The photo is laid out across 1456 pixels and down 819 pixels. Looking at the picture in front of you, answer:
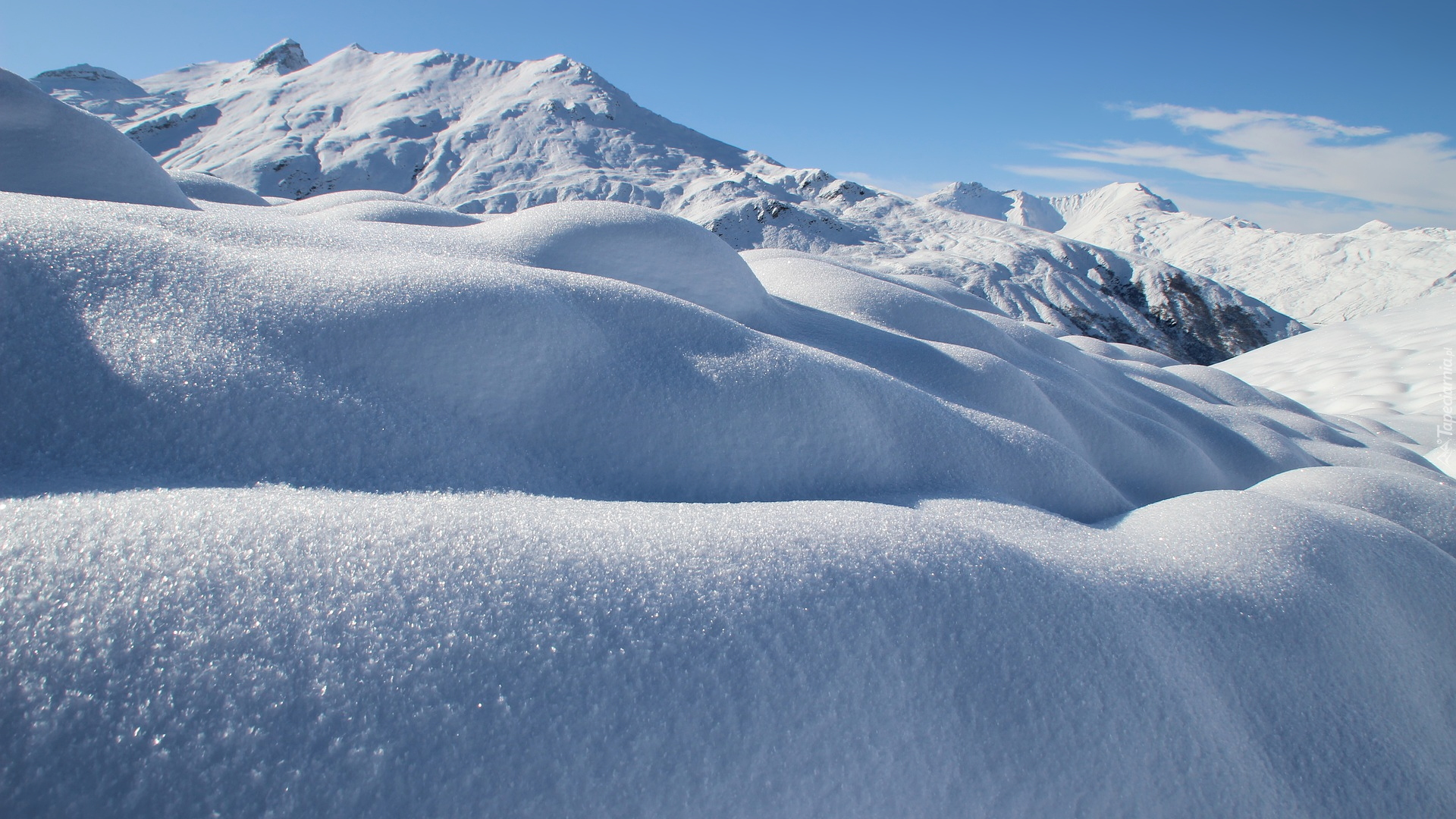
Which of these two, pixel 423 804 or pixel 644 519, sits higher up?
pixel 644 519

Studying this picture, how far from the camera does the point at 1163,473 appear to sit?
3.09 metres

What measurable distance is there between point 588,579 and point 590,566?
3cm

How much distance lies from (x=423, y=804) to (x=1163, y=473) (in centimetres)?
340

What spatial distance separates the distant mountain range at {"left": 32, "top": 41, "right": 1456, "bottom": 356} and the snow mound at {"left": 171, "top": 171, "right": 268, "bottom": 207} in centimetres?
1783

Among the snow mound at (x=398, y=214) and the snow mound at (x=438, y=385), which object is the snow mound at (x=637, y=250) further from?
the snow mound at (x=398, y=214)

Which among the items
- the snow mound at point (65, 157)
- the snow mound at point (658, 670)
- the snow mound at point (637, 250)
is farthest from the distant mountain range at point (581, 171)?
the snow mound at point (658, 670)

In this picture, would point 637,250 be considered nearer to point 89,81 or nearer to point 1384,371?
point 1384,371

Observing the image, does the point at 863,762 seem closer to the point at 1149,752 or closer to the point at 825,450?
the point at 1149,752

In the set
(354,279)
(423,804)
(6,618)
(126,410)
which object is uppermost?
(354,279)

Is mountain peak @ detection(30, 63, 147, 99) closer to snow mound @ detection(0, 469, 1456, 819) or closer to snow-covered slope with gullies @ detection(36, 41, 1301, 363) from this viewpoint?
snow-covered slope with gullies @ detection(36, 41, 1301, 363)

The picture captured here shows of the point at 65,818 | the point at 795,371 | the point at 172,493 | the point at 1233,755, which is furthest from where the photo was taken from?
the point at 795,371

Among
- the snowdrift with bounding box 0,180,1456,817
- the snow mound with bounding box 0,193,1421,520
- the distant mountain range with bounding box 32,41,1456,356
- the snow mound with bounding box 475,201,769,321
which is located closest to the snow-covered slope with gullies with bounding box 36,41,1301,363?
the distant mountain range with bounding box 32,41,1456,356

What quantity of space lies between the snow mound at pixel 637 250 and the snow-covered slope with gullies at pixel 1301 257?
58.5 m

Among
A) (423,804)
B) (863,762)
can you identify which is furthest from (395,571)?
(863,762)
